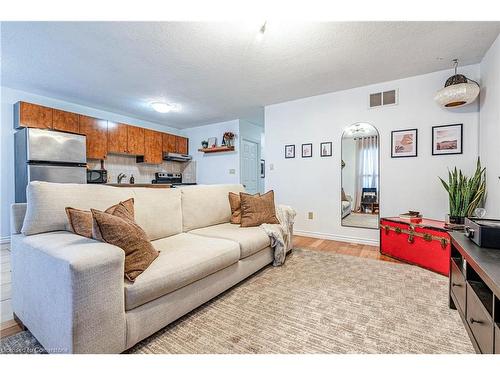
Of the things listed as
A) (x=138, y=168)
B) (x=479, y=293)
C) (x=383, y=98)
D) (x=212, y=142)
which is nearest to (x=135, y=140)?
(x=138, y=168)

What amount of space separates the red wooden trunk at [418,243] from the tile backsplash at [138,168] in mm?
4574

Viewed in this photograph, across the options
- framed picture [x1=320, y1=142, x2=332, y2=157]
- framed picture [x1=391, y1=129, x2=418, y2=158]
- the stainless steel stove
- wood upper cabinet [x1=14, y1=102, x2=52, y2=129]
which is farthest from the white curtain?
wood upper cabinet [x1=14, y1=102, x2=52, y2=129]

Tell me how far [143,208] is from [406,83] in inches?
140

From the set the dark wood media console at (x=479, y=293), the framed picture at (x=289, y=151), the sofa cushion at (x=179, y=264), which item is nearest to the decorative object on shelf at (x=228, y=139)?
the framed picture at (x=289, y=151)

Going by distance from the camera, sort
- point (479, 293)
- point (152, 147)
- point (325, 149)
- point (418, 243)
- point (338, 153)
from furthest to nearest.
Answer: point (152, 147) → point (325, 149) → point (338, 153) → point (418, 243) → point (479, 293)

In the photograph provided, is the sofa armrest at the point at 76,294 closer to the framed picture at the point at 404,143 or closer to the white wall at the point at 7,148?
the white wall at the point at 7,148

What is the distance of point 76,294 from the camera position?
96 centimetres

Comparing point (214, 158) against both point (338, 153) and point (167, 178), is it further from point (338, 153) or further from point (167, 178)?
point (338, 153)

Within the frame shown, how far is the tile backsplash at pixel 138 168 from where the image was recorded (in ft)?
15.0

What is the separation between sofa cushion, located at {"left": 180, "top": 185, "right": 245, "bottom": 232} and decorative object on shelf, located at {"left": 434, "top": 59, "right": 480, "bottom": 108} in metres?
2.65

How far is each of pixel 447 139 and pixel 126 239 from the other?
3.60 metres

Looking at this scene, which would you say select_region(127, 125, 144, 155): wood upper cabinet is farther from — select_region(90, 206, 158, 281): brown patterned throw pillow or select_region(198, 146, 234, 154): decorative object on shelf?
select_region(90, 206, 158, 281): brown patterned throw pillow
